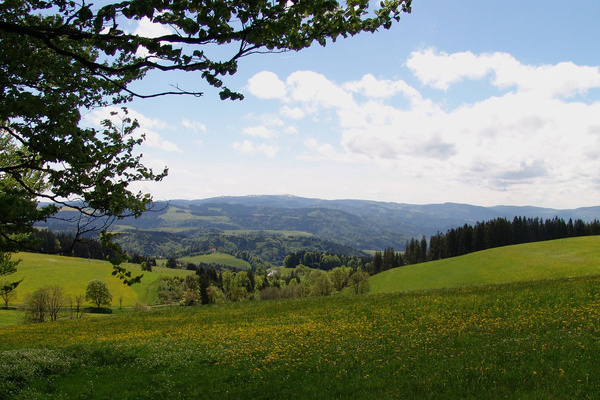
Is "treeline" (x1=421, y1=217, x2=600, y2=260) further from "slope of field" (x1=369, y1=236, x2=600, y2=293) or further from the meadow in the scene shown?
the meadow

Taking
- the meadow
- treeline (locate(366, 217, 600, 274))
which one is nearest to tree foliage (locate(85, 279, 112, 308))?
the meadow

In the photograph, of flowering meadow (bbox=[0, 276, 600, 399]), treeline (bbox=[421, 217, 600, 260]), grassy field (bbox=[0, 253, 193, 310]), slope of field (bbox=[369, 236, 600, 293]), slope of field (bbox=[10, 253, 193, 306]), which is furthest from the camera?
treeline (bbox=[421, 217, 600, 260])

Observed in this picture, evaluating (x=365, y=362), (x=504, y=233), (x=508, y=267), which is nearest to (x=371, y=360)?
(x=365, y=362)

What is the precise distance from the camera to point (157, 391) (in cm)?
1239

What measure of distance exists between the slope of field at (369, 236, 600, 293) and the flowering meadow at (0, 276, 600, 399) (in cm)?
4473

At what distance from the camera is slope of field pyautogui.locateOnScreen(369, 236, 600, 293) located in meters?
60.7

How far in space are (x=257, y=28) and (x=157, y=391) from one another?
1316 cm

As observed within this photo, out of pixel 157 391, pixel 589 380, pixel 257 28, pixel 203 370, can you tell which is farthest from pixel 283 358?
pixel 257 28

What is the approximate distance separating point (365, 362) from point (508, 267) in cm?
7001

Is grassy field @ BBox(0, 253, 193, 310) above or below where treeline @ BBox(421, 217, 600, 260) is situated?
below

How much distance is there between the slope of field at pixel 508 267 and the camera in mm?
60694

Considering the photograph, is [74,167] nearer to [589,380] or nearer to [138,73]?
[138,73]

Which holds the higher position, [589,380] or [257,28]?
[257,28]

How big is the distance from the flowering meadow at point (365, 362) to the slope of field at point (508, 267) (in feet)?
147
